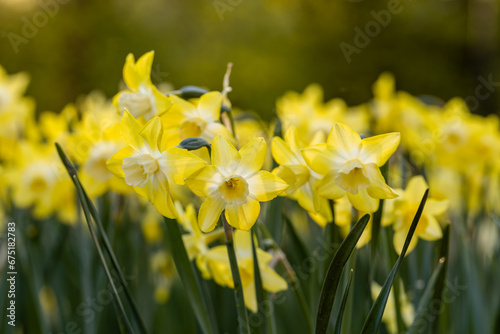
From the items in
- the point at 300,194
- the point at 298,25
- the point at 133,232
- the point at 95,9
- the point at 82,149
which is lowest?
the point at 300,194

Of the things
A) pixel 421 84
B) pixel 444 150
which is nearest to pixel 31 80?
pixel 421 84

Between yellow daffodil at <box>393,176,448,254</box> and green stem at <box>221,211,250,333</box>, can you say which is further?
yellow daffodil at <box>393,176,448,254</box>

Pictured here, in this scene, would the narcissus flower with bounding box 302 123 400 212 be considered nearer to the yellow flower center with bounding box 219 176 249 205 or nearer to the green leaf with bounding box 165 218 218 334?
the yellow flower center with bounding box 219 176 249 205

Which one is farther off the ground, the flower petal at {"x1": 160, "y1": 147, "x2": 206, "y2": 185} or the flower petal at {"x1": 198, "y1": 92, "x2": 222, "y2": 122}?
the flower petal at {"x1": 198, "y1": 92, "x2": 222, "y2": 122}

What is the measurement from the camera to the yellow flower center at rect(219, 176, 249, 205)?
77cm

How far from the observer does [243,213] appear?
2.52 feet

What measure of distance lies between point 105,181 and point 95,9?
741 centimetres

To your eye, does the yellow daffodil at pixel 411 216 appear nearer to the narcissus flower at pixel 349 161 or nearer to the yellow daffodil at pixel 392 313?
the narcissus flower at pixel 349 161

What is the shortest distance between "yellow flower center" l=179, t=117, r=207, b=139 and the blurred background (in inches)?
244

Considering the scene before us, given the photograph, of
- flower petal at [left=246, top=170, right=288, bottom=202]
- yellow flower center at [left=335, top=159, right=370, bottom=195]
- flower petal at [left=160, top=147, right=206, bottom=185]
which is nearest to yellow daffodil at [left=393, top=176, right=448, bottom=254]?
yellow flower center at [left=335, top=159, right=370, bottom=195]

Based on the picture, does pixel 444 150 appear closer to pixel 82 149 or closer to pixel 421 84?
pixel 82 149

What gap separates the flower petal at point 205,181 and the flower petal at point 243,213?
0.04 meters

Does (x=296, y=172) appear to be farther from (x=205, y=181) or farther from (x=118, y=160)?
(x=118, y=160)

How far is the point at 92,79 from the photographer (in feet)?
25.2
